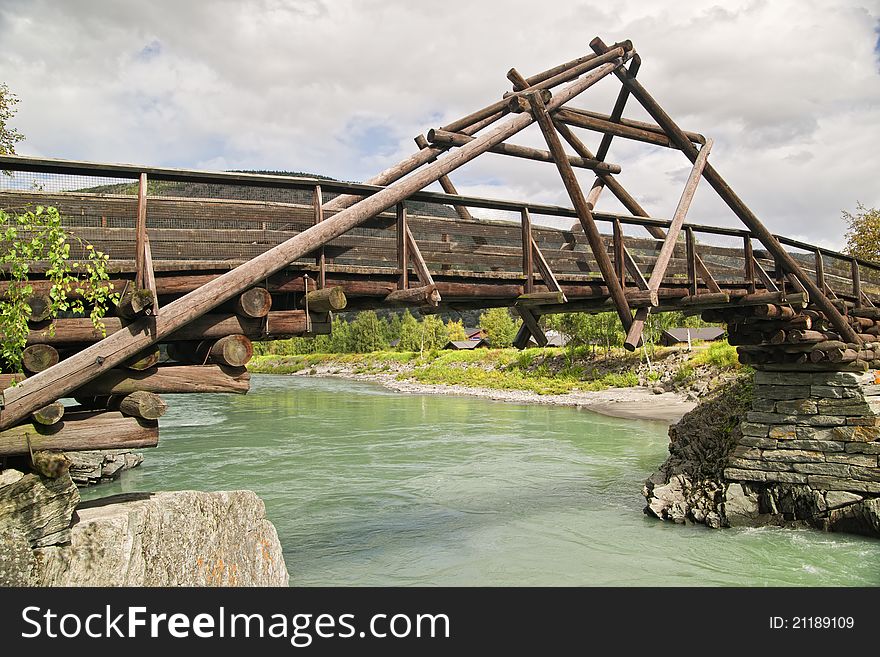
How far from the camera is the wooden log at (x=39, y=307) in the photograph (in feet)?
20.2

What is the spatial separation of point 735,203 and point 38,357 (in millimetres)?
11375

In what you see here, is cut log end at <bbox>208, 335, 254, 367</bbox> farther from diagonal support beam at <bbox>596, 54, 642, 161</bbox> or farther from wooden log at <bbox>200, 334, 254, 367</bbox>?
diagonal support beam at <bbox>596, 54, 642, 161</bbox>

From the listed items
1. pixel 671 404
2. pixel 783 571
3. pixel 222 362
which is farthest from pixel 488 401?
pixel 222 362

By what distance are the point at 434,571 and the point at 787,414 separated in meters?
7.53

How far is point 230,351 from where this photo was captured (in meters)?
7.12

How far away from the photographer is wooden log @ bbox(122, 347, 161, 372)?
659 centimetres

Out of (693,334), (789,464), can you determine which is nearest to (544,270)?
(789,464)

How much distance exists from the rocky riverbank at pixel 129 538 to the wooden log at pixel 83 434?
0.28 m

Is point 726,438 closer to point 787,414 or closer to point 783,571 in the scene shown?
point 787,414

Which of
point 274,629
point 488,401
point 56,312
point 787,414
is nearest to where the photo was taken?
point 274,629

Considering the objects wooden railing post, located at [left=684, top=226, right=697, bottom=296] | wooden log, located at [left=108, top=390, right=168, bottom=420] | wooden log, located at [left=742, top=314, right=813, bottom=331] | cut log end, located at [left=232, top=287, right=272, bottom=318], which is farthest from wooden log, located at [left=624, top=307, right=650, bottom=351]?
wooden log, located at [left=108, top=390, right=168, bottom=420]

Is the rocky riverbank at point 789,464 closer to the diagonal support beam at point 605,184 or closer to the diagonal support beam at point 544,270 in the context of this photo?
the diagonal support beam at point 605,184

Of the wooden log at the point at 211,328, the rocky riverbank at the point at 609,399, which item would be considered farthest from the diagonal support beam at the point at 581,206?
the rocky riverbank at the point at 609,399

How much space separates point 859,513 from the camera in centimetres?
1222
